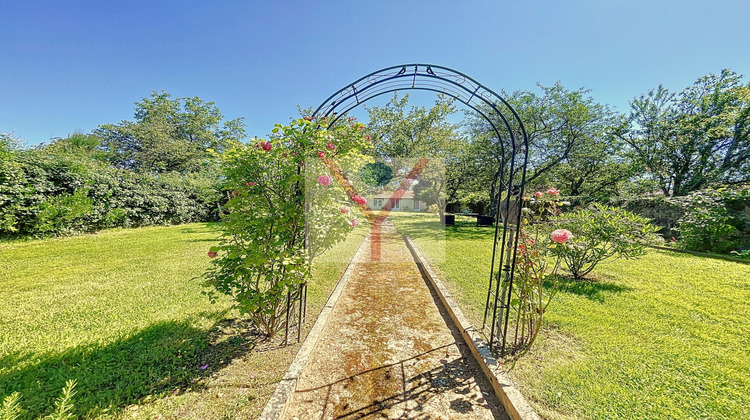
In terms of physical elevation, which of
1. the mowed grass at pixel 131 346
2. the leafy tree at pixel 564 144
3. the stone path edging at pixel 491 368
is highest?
the leafy tree at pixel 564 144

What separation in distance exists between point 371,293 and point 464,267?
2.45 meters

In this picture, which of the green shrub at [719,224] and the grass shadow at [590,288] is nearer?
the grass shadow at [590,288]

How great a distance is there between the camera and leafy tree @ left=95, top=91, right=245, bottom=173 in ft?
68.8

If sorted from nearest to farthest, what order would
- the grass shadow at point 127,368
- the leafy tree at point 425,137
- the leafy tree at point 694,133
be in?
the grass shadow at point 127,368 < the leafy tree at point 694,133 < the leafy tree at point 425,137

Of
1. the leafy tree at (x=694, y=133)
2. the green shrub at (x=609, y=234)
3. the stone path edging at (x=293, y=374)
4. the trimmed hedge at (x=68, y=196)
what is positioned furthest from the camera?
the leafy tree at (x=694, y=133)

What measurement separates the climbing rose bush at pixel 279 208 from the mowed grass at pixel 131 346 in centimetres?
31

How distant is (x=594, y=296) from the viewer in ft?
12.8

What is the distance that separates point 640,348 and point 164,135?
94.2 feet

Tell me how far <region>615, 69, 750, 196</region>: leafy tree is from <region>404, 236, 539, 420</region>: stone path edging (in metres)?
16.2

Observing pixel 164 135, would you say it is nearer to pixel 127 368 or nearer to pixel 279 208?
pixel 127 368

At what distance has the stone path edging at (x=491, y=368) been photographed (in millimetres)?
1744

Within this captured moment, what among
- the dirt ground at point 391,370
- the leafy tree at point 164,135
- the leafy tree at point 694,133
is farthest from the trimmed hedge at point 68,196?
the leafy tree at point 694,133

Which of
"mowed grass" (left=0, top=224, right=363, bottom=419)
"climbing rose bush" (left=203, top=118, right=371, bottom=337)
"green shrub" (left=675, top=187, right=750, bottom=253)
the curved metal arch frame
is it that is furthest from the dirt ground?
"green shrub" (left=675, top=187, right=750, bottom=253)

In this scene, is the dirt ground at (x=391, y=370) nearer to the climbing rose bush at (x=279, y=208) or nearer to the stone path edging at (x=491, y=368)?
the stone path edging at (x=491, y=368)
